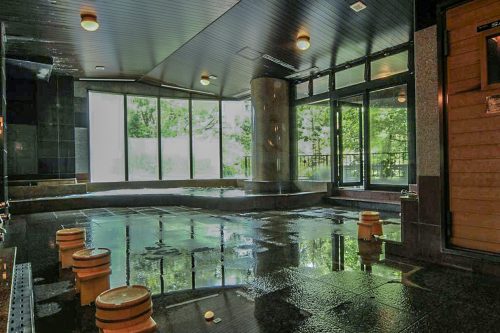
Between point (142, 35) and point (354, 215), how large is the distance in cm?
727

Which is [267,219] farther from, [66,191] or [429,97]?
[66,191]

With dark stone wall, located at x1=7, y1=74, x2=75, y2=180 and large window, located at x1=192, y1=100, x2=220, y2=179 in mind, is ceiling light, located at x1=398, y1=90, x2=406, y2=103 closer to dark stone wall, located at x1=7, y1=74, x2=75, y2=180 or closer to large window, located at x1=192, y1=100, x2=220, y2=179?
large window, located at x1=192, y1=100, x2=220, y2=179

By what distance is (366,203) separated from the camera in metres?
9.39

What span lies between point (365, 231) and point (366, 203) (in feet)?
14.0

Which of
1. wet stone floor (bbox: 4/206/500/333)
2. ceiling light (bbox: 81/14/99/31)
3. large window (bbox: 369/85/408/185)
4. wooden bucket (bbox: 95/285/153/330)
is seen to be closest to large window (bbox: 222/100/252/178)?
large window (bbox: 369/85/408/185)

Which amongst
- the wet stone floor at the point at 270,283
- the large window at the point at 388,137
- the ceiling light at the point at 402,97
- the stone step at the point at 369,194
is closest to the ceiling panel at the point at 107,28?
the wet stone floor at the point at 270,283

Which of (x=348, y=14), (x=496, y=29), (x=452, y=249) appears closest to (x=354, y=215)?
(x=452, y=249)

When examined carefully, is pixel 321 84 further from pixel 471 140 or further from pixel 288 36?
pixel 471 140

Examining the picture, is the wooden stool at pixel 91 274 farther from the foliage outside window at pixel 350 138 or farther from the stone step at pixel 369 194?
the foliage outside window at pixel 350 138

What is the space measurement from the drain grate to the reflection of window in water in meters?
5.16

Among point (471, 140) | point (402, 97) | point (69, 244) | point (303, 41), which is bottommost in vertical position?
point (69, 244)

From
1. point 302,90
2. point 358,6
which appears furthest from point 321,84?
point 358,6

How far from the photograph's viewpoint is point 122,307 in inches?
83.6

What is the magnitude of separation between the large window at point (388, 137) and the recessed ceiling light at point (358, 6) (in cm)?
361
